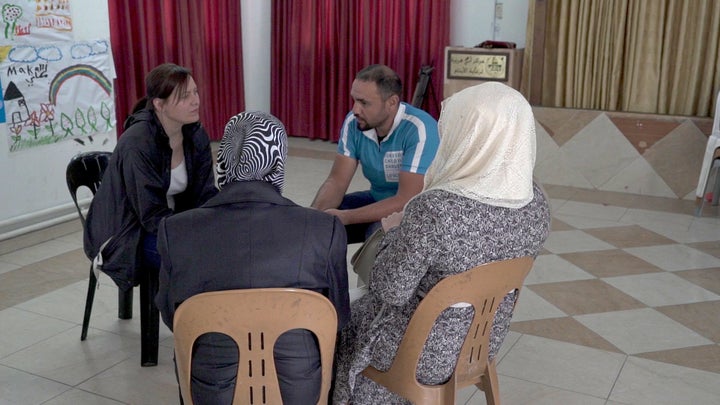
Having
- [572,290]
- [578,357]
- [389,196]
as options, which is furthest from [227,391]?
[572,290]

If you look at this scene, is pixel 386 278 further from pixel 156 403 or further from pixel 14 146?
pixel 14 146

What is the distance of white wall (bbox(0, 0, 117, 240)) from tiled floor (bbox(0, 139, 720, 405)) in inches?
4.0

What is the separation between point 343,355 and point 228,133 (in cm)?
67

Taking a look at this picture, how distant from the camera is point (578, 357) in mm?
2738

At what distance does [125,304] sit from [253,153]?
1612 millimetres

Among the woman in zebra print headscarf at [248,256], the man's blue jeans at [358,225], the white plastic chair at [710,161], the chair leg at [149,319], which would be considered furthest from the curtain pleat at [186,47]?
the woman in zebra print headscarf at [248,256]

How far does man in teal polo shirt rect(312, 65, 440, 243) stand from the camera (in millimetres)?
2652

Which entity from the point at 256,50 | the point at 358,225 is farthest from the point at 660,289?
the point at 256,50

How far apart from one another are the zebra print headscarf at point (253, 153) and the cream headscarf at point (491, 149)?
15.3 inches

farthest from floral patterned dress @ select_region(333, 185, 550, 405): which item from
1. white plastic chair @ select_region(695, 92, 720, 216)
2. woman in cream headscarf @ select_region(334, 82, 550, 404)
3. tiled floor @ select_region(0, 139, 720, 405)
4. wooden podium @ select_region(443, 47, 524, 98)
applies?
wooden podium @ select_region(443, 47, 524, 98)

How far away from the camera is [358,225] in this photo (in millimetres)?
2875

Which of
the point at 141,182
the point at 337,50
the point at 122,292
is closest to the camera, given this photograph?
the point at 141,182

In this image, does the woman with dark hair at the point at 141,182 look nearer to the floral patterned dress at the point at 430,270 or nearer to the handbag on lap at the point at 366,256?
the handbag on lap at the point at 366,256

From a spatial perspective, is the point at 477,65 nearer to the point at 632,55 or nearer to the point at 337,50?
the point at 632,55
